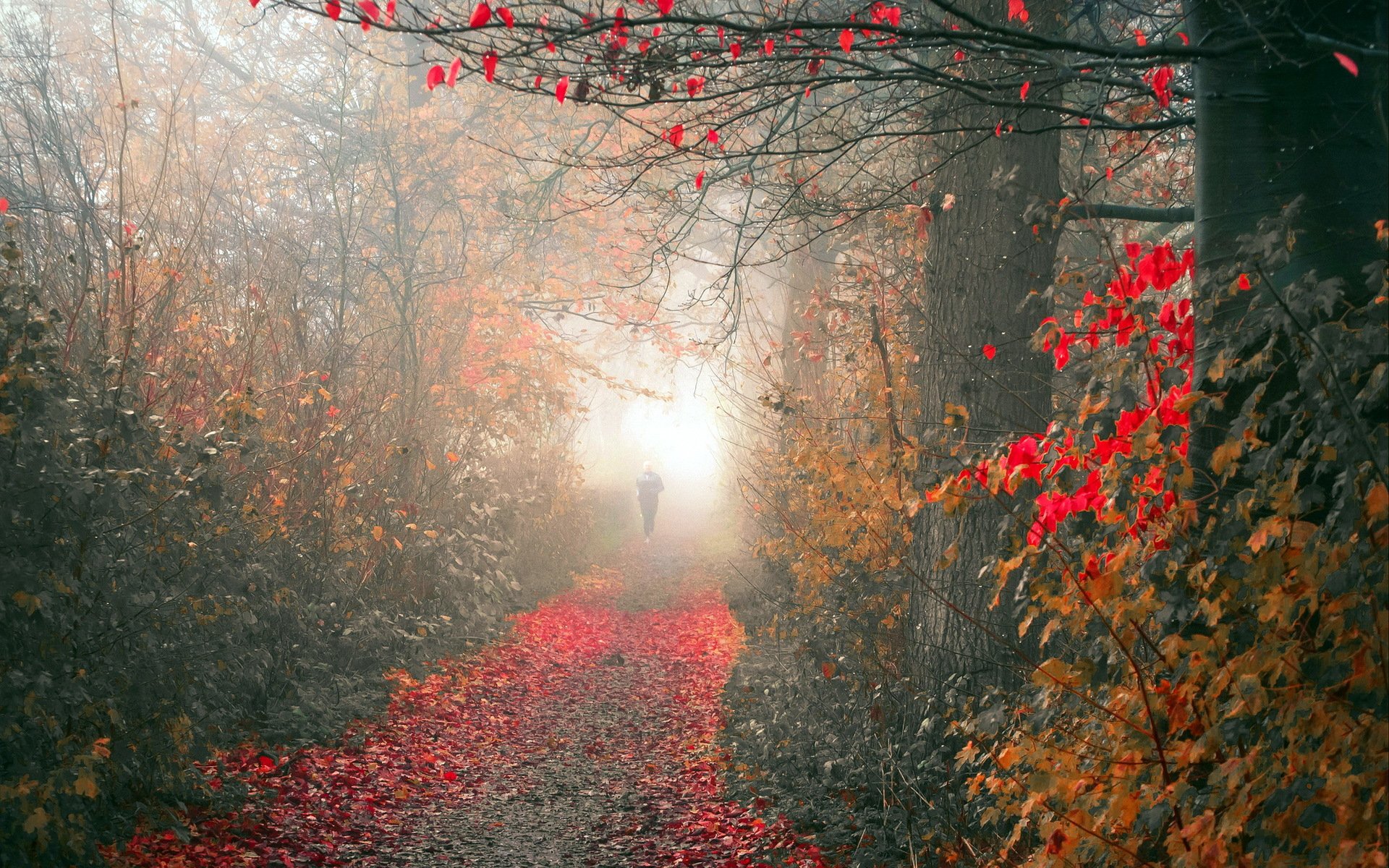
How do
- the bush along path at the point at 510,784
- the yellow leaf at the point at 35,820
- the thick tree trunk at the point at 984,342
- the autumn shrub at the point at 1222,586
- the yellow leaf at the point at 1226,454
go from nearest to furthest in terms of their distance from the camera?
the autumn shrub at the point at 1222,586
the yellow leaf at the point at 1226,454
the yellow leaf at the point at 35,820
the bush along path at the point at 510,784
the thick tree trunk at the point at 984,342

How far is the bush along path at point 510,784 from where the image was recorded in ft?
17.1

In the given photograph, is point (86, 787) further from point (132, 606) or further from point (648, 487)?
point (648, 487)

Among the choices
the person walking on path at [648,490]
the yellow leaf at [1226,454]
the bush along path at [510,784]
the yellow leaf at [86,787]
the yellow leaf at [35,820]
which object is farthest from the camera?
the person walking on path at [648,490]

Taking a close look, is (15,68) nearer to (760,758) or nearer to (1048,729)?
(760,758)

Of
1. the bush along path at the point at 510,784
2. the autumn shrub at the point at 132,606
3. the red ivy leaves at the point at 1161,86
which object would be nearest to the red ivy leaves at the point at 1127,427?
the red ivy leaves at the point at 1161,86

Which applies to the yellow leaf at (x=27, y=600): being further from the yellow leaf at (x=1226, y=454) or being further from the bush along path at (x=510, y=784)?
the yellow leaf at (x=1226, y=454)

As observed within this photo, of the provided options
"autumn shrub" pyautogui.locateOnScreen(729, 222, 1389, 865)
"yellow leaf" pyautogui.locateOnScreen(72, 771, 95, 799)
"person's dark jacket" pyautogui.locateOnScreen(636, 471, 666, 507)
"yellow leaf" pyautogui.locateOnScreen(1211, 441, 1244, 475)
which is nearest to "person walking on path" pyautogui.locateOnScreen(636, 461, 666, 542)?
"person's dark jacket" pyautogui.locateOnScreen(636, 471, 666, 507)

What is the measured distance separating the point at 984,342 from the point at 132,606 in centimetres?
526

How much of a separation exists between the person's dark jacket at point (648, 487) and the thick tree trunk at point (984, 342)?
54.3ft

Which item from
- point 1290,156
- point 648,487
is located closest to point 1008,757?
point 1290,156

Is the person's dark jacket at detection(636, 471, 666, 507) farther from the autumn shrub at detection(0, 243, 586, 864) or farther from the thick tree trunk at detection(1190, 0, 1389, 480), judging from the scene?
the thick tree trunk at detection(1190, 0, 1389, 480)

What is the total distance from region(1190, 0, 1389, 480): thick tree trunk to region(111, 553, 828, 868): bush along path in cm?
357

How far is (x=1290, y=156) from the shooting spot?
3486mm

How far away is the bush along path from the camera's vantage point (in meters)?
5.22
